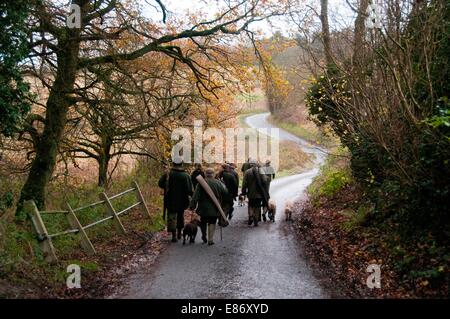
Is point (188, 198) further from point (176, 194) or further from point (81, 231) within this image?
point (81, 231)

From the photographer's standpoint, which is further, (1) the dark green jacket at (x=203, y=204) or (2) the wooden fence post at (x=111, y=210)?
(2) the wooden fence post at (x=111, y=210)

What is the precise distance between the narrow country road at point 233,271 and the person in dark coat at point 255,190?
126 centimetres

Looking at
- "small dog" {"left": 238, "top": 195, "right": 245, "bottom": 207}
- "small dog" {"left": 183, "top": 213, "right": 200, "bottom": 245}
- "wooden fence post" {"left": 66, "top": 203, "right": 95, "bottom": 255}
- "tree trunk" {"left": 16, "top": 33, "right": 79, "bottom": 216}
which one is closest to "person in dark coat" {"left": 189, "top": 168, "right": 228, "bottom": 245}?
"small dog" {"left": 183, "top": 213, "right": 200, "bottom": 245}

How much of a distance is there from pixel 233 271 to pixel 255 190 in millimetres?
5168

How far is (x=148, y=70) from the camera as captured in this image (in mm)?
15695

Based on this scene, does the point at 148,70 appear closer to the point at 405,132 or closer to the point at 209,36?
the point at 209,36

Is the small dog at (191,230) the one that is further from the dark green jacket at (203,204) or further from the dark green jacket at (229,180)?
the dark green jacket at (229,180)

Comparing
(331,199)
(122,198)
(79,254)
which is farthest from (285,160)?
(79,254)

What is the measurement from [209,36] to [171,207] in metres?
6.02

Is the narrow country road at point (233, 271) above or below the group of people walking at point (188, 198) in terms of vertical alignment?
below

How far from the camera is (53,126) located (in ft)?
39.0

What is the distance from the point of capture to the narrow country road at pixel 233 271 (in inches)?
284

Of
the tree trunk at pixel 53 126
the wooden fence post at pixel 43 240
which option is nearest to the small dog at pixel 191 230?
the wooden fence post at pixel 43 240

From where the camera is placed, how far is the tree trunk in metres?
11.5
